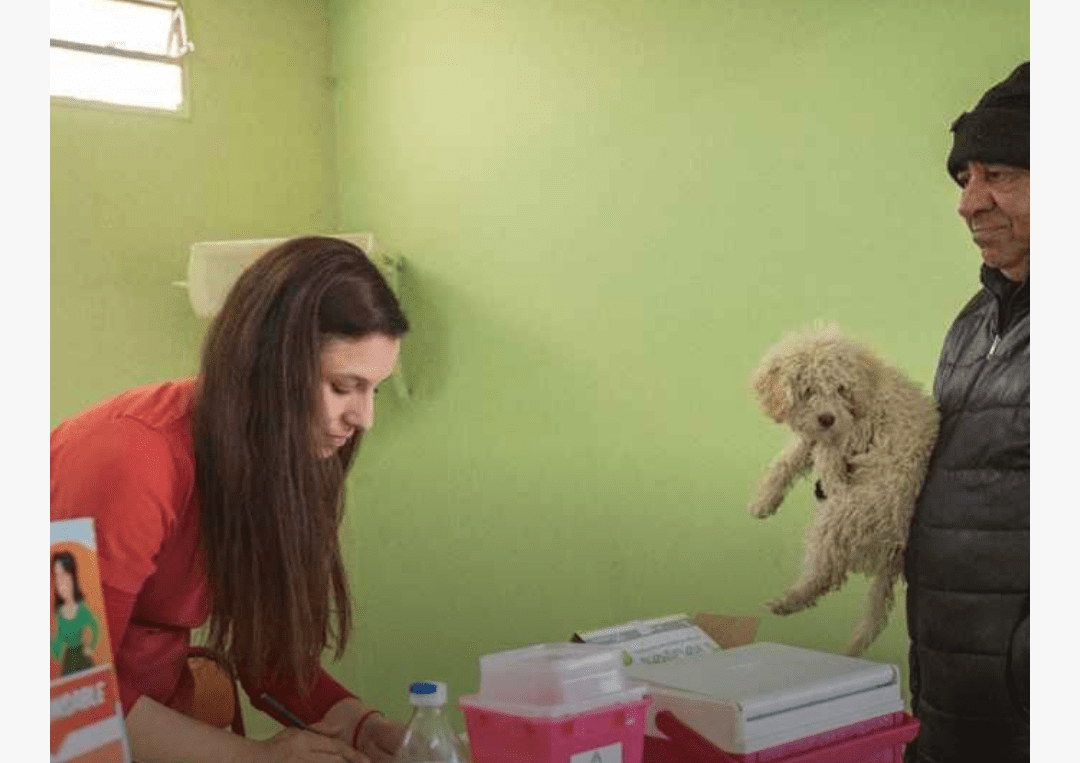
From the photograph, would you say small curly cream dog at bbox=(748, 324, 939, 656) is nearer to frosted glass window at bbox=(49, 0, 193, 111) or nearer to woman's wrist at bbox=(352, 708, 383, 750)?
woman's wrist at bbox=(352, 708, 383, 750)

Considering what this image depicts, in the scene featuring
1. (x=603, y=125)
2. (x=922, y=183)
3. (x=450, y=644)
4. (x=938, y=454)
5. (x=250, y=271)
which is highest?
(x=603, y=125)

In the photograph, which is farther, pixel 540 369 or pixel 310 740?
pixel 540 369

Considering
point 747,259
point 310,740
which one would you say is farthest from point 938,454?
point 310,740

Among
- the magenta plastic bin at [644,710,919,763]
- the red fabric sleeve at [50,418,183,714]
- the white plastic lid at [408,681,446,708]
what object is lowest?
the magenta plastic bin at [644,710,919,763]

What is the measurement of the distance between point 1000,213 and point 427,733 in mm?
1032

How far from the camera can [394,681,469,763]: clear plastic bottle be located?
1.45m

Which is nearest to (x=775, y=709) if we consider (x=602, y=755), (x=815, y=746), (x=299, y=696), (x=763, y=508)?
(x=815, y=746)

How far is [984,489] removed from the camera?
1.72 metres

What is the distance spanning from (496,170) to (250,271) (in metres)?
0.83

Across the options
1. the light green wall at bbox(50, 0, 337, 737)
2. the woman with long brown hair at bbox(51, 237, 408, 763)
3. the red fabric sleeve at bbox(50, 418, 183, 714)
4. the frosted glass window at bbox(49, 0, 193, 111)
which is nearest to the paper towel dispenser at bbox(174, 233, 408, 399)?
the light green wall at bbox(50, 0, 337, 737)

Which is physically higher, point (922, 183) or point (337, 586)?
point (922, 183)

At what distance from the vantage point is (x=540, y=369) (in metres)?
2.30

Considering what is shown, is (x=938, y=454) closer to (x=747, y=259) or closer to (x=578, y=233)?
(x=747, y=259)
